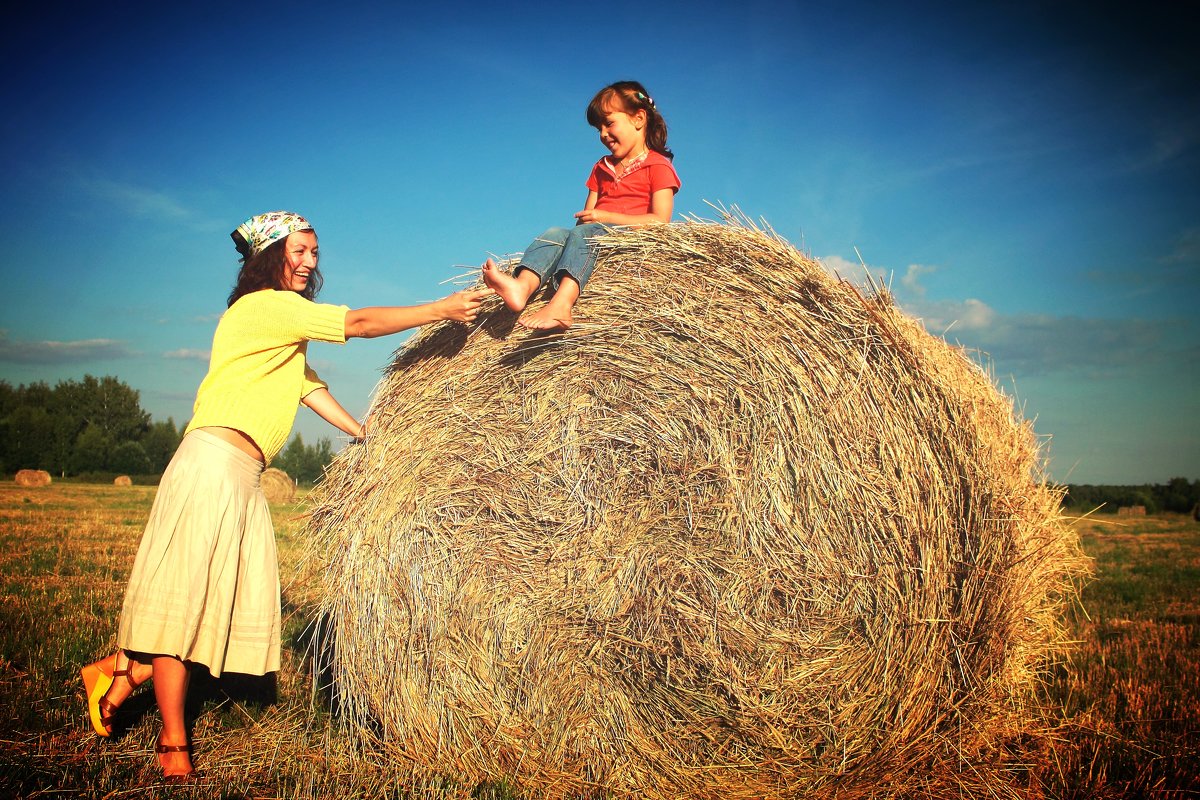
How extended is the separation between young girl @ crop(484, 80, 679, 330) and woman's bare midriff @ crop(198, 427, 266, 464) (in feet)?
3.83

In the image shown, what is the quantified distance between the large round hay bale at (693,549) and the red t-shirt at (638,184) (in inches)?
14.7

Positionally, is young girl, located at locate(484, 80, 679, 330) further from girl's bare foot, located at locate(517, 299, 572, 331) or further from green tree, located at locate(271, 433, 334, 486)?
green tree, located at locate(271, 433, 334, 486)

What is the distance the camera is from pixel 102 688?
302 cm

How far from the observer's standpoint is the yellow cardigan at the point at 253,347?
294 cm

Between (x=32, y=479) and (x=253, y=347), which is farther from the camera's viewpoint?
(x=32, y=479)

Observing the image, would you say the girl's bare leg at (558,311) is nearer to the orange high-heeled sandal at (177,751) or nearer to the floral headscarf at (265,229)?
the floral headscarf at (265,229)

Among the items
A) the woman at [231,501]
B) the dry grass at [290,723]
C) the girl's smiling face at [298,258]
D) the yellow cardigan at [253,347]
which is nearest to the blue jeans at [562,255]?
the woman at [231,501]

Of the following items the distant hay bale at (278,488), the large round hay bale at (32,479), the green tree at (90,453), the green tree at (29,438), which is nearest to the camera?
the distant hay bale at (278,488)

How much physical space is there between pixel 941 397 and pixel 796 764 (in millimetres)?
1431

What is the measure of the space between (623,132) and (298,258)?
157 cm

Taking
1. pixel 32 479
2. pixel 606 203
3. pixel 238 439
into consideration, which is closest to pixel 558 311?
pixel 606 203

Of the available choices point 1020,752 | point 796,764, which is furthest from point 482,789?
point 1020,752

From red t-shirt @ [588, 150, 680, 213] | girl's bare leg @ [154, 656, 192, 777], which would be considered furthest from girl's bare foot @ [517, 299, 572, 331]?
girl's bare leg @ [154, 656, 192, 777]

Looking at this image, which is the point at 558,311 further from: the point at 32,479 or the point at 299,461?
the point at 299,461
